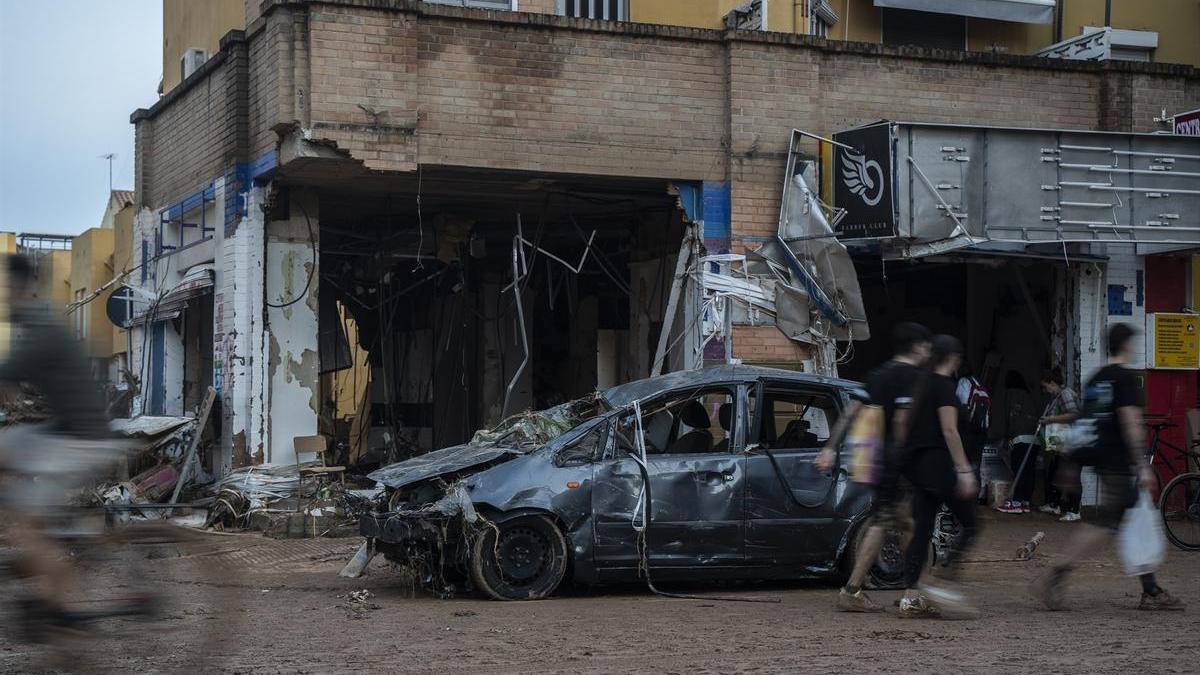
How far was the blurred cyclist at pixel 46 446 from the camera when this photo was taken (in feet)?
18.4

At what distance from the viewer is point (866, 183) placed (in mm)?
14594

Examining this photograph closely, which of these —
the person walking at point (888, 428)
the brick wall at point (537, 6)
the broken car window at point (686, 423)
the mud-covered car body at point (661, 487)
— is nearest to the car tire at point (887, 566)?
the mud-covered car body at point (661, 487)

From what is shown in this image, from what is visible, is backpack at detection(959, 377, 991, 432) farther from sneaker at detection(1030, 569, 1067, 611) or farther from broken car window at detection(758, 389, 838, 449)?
sneaker at detection(1030, 569, 1067, 611)

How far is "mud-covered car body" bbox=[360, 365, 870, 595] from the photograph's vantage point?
9438 millimetres

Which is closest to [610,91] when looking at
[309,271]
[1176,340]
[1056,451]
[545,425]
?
[309,271]

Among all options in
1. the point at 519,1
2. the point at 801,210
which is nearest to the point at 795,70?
the point at 801,210

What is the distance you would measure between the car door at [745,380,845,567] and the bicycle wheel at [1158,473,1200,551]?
3959 mm

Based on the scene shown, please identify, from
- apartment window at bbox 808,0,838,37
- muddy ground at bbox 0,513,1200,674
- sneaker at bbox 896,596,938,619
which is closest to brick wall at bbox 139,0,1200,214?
apartment window at bbox 808,0,838,37

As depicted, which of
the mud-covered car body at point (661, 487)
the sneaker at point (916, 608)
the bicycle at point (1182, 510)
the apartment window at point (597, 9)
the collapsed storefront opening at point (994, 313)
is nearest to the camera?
the sneaker at point (916, 608)

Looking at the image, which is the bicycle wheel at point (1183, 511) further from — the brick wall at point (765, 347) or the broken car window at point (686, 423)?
the broken car window at point (686, 423)

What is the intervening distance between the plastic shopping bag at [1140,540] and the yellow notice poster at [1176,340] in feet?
25.6

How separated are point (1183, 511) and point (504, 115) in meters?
7.75

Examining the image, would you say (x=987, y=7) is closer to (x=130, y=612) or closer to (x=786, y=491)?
(x=786, y=491)

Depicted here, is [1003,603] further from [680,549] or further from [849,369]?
[849,369]
